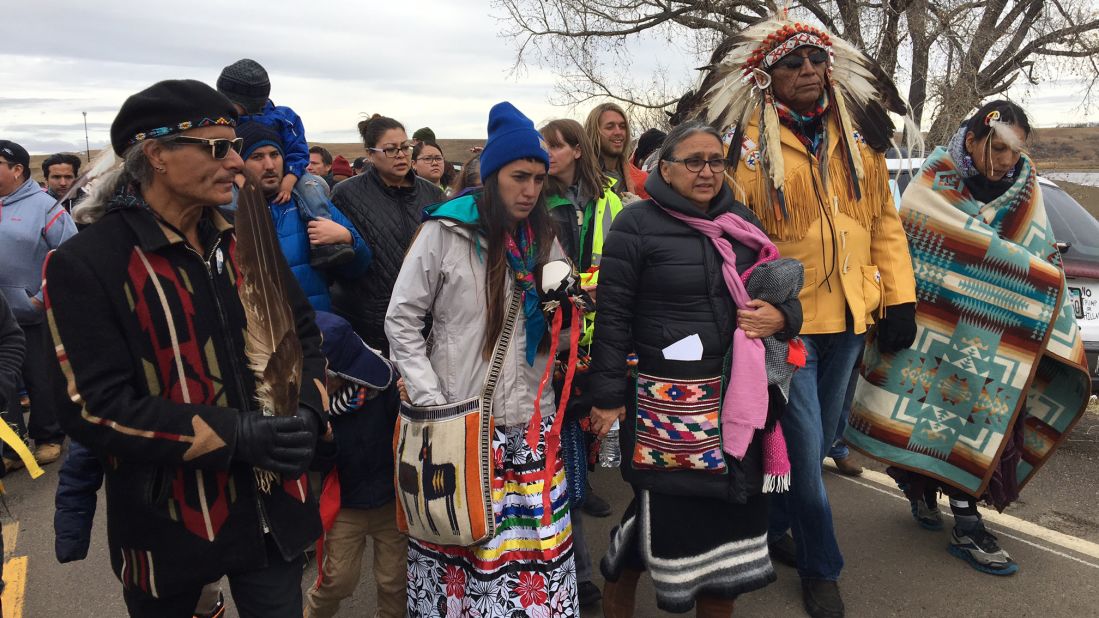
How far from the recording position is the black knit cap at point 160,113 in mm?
1938

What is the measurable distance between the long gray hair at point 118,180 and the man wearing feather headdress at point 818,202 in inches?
86.4

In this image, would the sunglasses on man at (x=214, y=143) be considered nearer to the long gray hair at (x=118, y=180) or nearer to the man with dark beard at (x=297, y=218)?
the long gray hair at (x=118, y=180)

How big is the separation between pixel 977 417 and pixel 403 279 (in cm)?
274

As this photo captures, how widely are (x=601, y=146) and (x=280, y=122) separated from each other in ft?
5.76

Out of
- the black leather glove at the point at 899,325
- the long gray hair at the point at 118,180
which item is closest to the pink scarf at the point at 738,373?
the black leather glove at the point at 899,325

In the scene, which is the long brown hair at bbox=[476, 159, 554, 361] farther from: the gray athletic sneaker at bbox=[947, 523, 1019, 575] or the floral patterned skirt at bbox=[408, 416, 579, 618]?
the gray athletic sneaker at bbox=[947, 523, 1019, 575]

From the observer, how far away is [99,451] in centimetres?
188

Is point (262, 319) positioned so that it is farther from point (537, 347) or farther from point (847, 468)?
point (847, 468)

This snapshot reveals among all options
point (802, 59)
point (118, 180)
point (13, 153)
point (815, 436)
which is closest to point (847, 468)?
point (815, 436)

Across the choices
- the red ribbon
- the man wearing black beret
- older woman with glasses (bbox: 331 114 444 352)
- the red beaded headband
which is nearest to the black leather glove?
the red beaded headband

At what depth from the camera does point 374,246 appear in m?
3.75

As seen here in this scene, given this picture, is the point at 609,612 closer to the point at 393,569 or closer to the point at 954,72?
the point at 393,569

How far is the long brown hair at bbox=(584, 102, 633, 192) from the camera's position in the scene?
15.0 feet

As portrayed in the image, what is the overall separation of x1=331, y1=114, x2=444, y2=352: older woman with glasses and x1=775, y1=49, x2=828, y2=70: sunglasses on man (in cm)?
172
